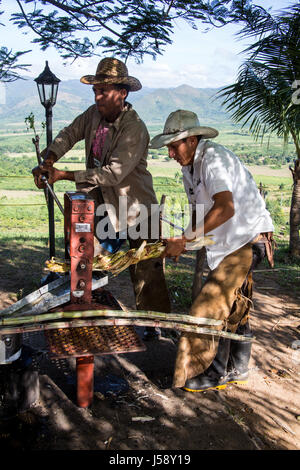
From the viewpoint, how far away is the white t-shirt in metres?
3.01

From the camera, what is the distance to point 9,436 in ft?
8.70

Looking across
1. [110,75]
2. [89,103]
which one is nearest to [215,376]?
[110,75]

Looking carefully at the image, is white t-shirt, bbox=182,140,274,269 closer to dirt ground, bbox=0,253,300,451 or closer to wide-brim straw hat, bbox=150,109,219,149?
wide-brim straw hat, bbox=150,109,219,149

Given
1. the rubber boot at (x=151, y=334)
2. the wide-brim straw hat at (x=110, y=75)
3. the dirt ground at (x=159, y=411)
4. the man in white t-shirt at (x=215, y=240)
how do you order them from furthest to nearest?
the rubber boot at (x=151, y=334) < the wide-brim straw hat at (x=110, y=75) < the man in white t-shirt at (x=215, y=240) < the dirt ground at (x=159, y=411)

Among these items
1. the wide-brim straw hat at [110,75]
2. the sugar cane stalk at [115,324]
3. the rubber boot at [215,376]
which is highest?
the wide-brim straw hat at [110,75]

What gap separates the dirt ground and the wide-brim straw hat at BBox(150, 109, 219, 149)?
1751mm

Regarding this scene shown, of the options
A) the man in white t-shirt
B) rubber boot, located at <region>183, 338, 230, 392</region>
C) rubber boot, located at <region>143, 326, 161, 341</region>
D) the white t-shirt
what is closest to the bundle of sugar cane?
the man in white t-shirt

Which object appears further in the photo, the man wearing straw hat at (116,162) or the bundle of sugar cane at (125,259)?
the man wearing straw hat at (116,162)

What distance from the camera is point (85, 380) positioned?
2932 mm

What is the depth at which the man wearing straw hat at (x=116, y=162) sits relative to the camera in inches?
140

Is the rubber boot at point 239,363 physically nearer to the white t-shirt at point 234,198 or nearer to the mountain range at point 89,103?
the white t-shirt at point 234,198

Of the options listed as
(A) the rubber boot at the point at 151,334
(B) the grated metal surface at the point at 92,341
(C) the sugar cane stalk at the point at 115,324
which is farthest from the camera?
(A) the rubber boot at the point at 151,334

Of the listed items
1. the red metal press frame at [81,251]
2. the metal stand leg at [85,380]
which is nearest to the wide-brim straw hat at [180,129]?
the red metal press frame at [81,251]

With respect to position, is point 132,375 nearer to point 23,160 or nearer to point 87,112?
point 87,112
